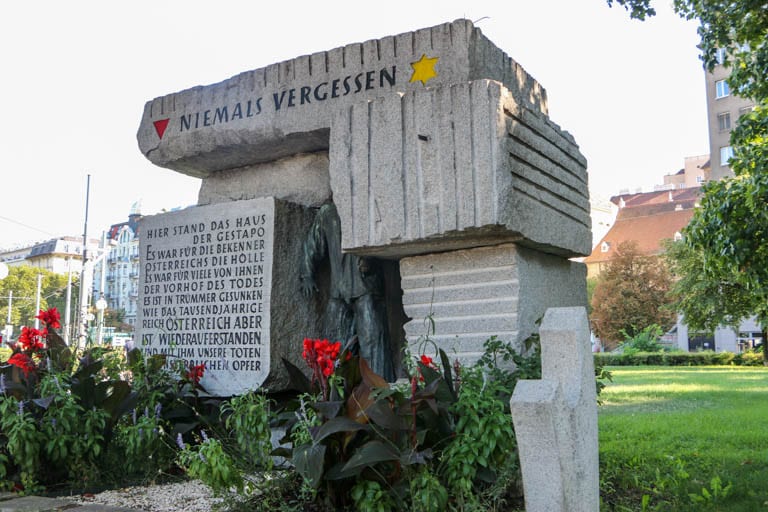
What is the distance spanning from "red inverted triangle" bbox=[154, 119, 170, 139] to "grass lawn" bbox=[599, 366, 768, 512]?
14.4 feet

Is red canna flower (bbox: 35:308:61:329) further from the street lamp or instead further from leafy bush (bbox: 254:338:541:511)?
the street lamp

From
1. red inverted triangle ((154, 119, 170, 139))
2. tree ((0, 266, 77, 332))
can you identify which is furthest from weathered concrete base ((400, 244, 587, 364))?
tree ((0, 266, 77, 332))

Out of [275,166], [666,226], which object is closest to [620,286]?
[666,226]

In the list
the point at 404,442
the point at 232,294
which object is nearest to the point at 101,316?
the point at 232,294

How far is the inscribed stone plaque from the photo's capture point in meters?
5.01

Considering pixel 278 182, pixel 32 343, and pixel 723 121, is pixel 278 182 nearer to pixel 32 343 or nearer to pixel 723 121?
pixel 32 343

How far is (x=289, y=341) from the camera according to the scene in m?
5.02

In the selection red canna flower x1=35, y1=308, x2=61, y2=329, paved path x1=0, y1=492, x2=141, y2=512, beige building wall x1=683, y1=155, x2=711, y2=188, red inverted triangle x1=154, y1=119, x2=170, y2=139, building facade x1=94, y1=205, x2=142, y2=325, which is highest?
beige building wall x1=683, y1=155, x2=711, y2=188

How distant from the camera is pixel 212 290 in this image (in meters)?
5.28

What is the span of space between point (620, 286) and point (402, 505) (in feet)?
133

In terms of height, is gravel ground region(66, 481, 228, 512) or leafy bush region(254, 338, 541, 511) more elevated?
leafy bush region(254, 338, 541, 511)

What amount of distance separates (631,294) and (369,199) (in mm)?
39332

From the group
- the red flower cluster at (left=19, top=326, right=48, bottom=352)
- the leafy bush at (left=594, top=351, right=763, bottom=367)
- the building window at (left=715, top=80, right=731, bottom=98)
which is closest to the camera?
the red flower cluster at (left=19, top=326, right=48, bottom=352)

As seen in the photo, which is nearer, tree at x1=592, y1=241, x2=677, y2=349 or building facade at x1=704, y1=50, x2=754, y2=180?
tree at x1=592, y1=241, x2=677, y2=349
